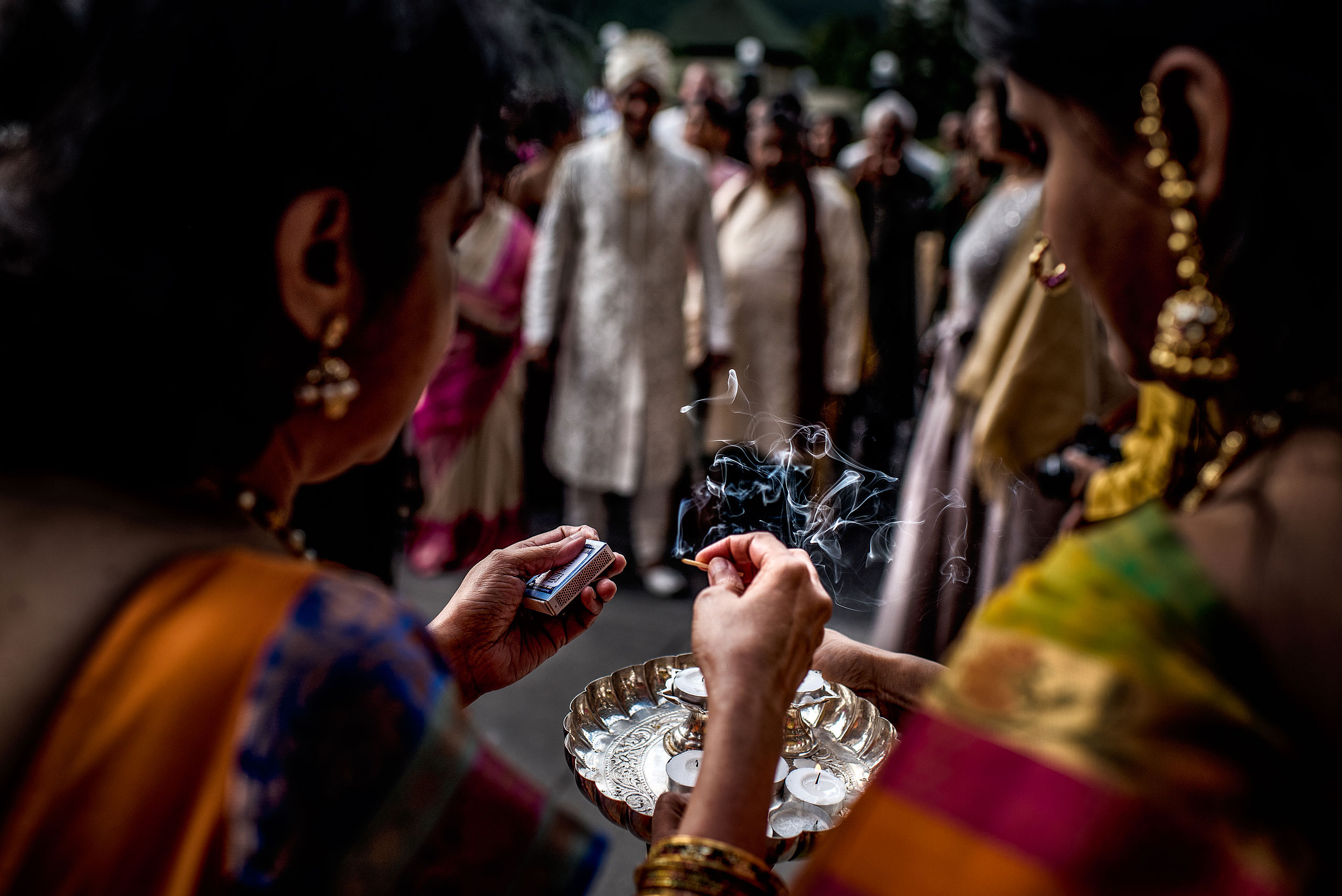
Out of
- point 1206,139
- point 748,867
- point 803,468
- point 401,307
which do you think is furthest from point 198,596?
point 803,468

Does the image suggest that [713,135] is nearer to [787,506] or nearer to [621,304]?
[621,304]

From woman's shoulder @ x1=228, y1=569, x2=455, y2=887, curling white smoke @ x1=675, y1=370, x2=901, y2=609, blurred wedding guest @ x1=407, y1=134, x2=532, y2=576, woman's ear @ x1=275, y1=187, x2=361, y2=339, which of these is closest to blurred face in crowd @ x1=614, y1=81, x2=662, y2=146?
blurred wedding guest @ x1=407, y1=134, x2=532, y2=576

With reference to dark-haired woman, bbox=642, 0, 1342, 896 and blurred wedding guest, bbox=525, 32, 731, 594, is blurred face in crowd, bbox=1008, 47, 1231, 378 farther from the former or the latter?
blurred wedding guest, bbox=525, 32, 731, 594

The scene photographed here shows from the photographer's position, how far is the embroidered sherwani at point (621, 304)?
4477 millimetres

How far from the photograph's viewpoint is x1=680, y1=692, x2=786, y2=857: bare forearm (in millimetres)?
1035

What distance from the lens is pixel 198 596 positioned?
80 cm

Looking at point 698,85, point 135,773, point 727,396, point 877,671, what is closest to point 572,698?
point 877,671

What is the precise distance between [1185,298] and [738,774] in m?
0.67

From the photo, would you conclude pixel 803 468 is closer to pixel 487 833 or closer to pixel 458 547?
pixel 487 833

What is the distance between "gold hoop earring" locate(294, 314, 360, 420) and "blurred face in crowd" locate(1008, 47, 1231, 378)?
73 cm

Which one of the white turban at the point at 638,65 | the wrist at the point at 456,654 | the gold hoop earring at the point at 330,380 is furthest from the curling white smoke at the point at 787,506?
the white turban at the point at 638,65

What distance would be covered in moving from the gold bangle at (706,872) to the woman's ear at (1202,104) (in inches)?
31.1

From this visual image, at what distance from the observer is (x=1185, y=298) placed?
85cm

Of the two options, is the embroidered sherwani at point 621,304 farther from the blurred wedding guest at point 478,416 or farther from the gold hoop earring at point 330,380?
the gold hoop earring at point 330,380
